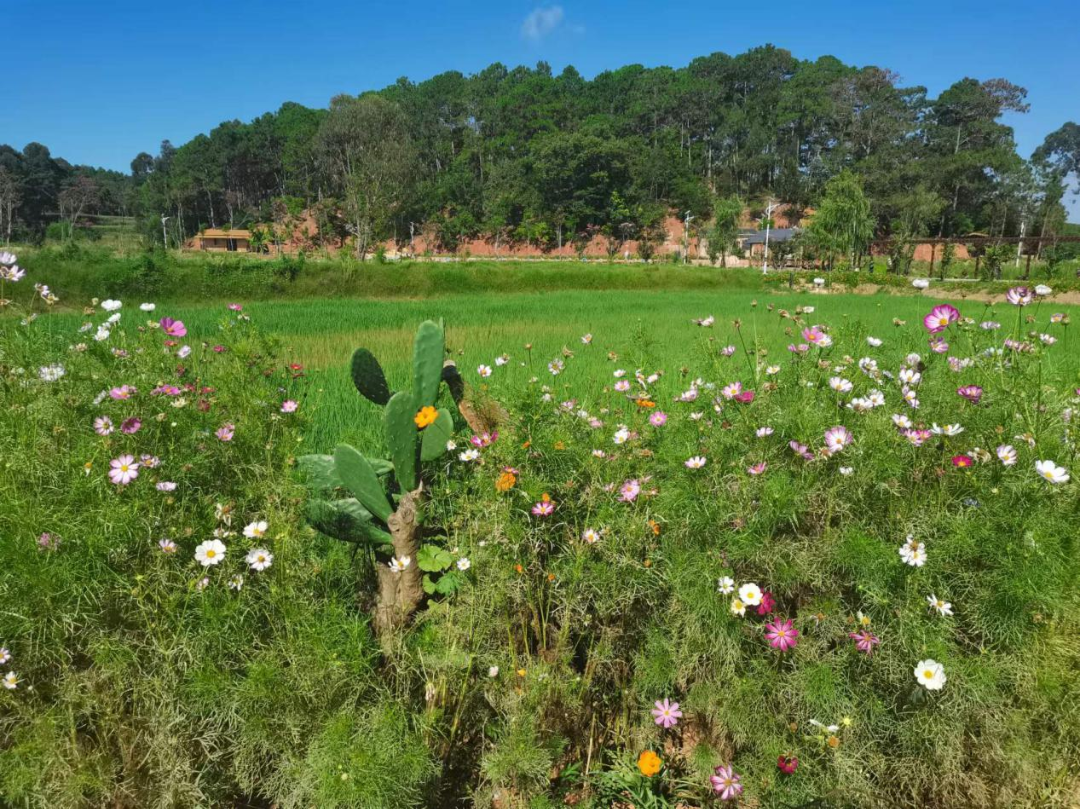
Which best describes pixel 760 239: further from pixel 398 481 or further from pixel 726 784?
pixel 726 784

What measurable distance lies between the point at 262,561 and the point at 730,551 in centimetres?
124

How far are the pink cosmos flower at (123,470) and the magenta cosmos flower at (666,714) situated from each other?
1.49m

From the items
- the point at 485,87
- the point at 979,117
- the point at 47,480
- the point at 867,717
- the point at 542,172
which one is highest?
the point at 485,87

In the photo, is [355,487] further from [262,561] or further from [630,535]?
[630,535]

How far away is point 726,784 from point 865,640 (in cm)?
49

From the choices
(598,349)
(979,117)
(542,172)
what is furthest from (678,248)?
(598,349)

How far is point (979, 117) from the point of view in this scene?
52250 millimetres

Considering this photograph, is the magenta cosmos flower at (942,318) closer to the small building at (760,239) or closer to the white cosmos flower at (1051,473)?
the white cosmos flower at (1051,473)

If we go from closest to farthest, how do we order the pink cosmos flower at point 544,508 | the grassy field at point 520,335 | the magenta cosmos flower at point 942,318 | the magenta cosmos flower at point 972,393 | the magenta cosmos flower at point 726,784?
the magenta cosmos flower at point 726,784
the pink cosmos flower at point 544,508
the magenta cosmos flower at point 972,393
the magenta cosmos flower at point 942,318
the grassy field at point 520,335

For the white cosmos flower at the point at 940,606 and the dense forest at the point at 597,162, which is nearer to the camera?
the white cosmos flower at the point at 940,606

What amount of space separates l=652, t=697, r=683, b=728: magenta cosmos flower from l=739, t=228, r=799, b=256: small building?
44.8 m

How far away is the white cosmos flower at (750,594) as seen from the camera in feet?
5.16

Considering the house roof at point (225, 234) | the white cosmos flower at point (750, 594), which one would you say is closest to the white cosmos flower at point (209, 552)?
the white cosmos flower at point (750, 594)

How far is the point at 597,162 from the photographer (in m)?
52.5
